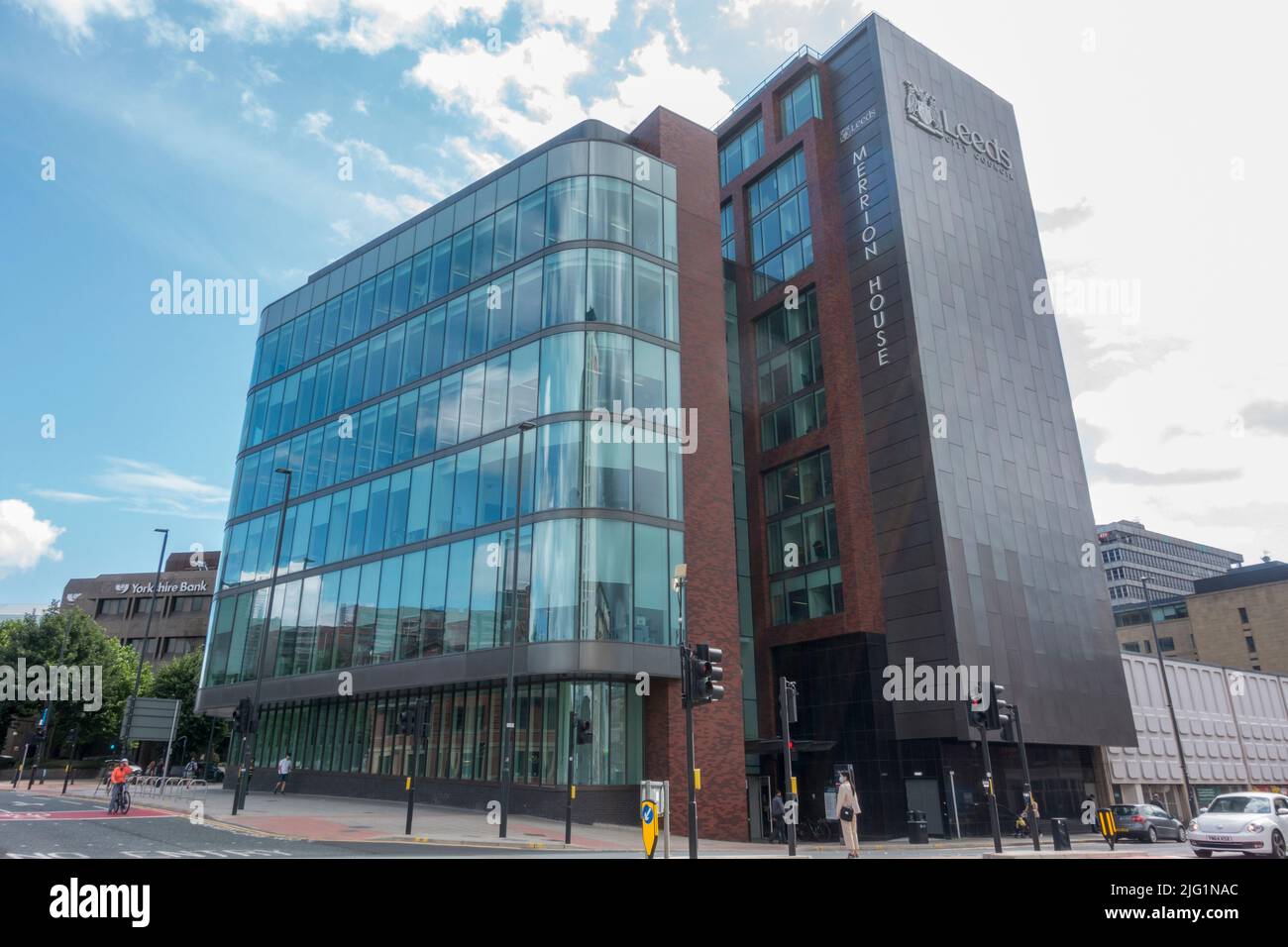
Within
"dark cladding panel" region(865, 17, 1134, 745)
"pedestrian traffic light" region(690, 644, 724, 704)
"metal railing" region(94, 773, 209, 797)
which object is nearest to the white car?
"pedestrian traffic light" region(690, 644, 724, 704)

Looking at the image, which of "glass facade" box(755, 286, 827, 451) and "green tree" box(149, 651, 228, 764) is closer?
"glass facade" box(755, 286, 827, 451)

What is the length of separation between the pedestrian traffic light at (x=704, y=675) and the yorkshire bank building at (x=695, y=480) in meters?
10.3

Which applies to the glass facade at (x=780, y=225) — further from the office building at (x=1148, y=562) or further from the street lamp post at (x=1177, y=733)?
the office building at (x=1148, y=562)

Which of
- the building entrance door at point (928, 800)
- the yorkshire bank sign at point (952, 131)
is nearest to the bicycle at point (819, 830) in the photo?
the building entrance door at point (928, 800)

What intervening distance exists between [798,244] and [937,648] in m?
24.9

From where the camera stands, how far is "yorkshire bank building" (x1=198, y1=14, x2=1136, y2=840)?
105 ft

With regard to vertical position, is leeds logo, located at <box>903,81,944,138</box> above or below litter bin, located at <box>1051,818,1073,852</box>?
above

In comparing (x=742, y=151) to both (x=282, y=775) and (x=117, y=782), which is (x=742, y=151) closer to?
(x=282, y=775)

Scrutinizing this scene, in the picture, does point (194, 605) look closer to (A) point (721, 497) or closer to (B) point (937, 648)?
(A) point (721, 497)

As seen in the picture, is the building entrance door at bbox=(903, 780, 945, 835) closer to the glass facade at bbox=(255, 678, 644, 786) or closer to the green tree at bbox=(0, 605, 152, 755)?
the glass facade at bbox=(255, 678, 644, 786)

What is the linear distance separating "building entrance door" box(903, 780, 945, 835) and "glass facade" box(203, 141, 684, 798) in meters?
14.5

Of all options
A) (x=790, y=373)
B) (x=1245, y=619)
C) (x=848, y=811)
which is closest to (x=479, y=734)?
(x=848, y=811)

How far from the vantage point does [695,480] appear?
1384 inches

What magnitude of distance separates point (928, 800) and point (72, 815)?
32928 mm
